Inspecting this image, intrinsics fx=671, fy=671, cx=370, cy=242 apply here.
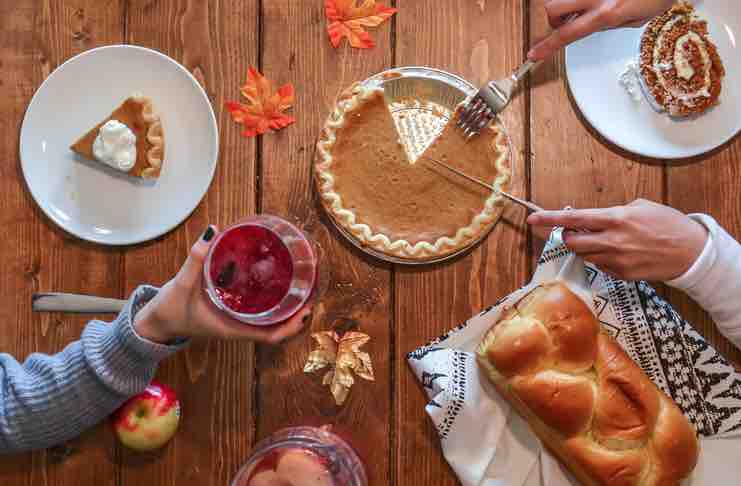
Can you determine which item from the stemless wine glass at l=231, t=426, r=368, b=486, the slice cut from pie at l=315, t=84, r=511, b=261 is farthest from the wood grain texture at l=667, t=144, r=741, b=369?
the stemless wine glass at l=231, t=426, r=368, b=486

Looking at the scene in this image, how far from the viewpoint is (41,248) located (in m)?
1.45

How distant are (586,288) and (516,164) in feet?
0.99

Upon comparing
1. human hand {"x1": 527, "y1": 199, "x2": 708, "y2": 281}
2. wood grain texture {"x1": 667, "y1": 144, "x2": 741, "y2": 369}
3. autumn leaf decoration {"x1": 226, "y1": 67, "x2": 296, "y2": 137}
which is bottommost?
human hand {"x1": 527, "y1": 199, "x2": 708, "y2": 281}

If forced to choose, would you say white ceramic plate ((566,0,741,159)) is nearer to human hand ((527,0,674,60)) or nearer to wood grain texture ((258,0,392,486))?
human hand ((527,0,674,60))

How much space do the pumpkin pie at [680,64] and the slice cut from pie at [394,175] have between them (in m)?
0.35

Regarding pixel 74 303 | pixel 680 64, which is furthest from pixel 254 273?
pixel 680 64

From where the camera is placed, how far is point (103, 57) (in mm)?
1417

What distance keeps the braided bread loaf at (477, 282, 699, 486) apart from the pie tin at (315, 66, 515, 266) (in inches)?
9.4

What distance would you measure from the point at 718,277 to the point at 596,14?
1.86 feet

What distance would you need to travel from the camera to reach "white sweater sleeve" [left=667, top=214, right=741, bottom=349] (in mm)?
1306

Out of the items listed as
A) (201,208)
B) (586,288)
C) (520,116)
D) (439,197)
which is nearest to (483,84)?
(520,116)

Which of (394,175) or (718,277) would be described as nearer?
(718,277)

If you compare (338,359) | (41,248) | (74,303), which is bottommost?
(338,359)

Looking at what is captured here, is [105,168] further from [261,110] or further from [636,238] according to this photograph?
[636,238]
